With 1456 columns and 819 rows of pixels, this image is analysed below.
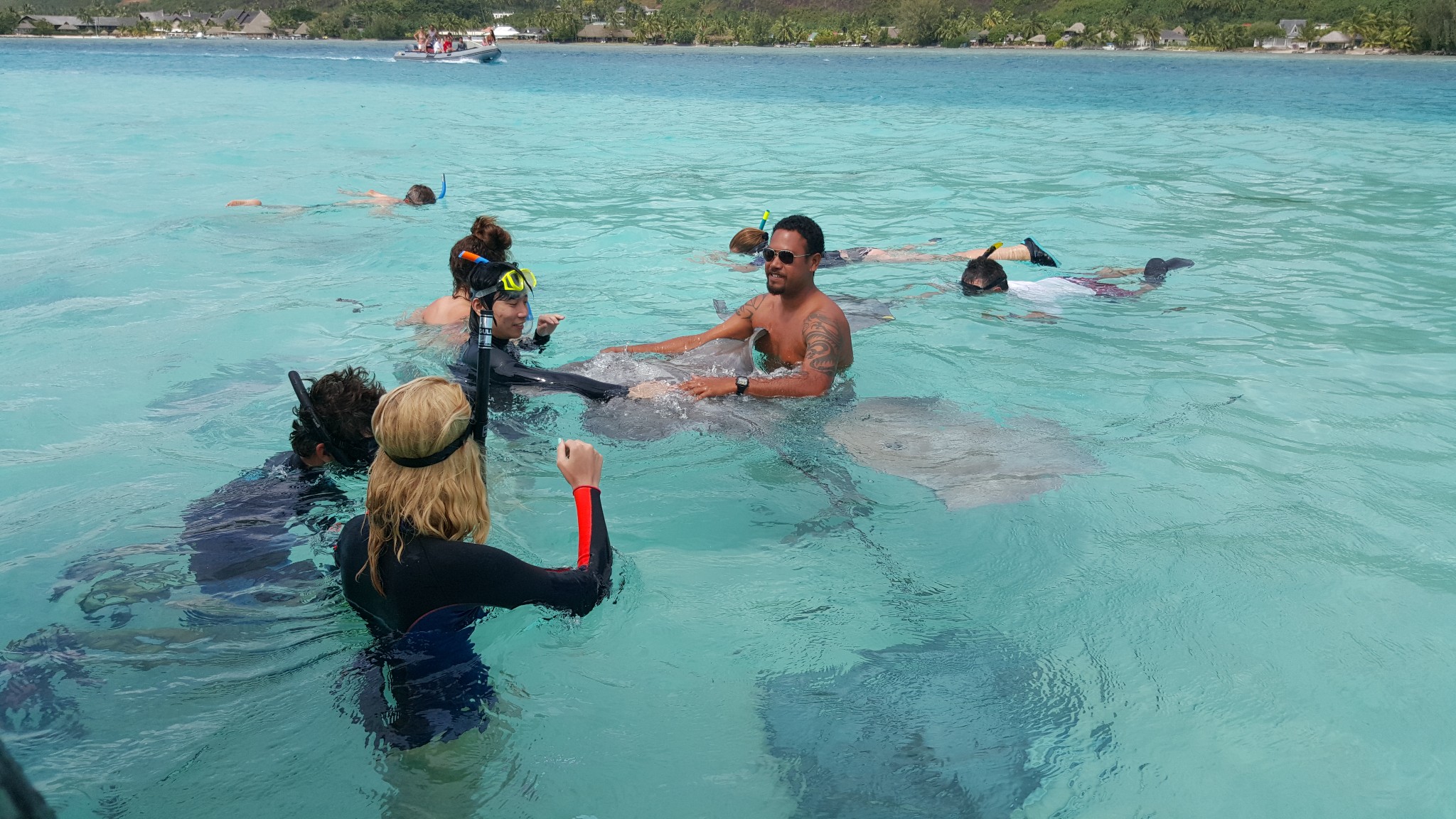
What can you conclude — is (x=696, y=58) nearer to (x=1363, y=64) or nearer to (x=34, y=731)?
(x=1363, y=64)

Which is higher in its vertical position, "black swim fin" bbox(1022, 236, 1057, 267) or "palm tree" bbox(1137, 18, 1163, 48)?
"palm tree" bbox(1137, 18, 1163, 48)

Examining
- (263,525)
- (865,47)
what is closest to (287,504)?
(263,525)

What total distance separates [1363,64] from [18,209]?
61974mm

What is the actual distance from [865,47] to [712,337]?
93.4 meters

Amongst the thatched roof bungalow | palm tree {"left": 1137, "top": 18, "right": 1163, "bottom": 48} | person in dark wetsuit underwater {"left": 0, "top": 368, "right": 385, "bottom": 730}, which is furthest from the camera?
the thatched roof bungalow

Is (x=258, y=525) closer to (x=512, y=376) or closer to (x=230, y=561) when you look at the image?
(x=230, y=561)

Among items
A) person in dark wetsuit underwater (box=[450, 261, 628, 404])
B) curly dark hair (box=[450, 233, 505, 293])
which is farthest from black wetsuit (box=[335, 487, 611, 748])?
curly dark hair (box=[450, 233, 505, 293])

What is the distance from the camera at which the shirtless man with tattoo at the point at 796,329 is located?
5.36m

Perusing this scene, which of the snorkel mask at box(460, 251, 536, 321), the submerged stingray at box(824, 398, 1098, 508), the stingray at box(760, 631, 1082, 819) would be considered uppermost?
the snorkel mask at box(460, 251, 536, 321)

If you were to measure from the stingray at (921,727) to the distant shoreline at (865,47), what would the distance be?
70541 mm

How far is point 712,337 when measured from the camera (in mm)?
6160

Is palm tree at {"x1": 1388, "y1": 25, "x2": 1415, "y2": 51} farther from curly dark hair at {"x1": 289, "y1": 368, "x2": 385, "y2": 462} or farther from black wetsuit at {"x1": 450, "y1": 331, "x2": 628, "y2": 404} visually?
curly dark hair at {"x1": 289, "y1": 368, "x2": 385, "y2": 462}

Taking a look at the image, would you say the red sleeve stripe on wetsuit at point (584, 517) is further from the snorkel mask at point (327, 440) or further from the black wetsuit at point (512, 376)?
the black wetsuit at point (512, 376)

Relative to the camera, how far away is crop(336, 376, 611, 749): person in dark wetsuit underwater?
237cm
